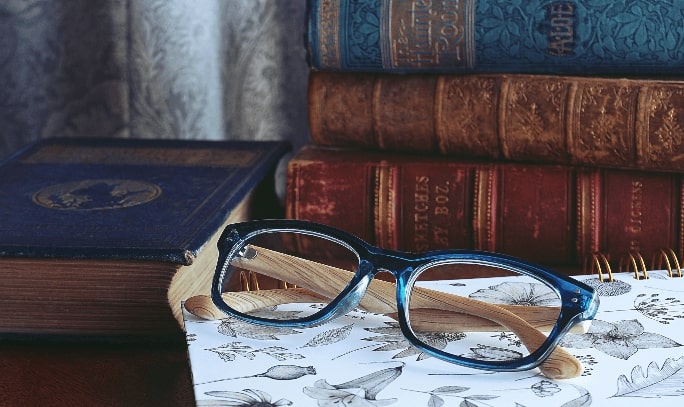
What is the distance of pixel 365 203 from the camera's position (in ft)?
2.50

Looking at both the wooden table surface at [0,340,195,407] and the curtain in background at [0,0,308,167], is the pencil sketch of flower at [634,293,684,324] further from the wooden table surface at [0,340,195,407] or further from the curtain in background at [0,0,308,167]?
the curtain in background at [0,0,308,167]

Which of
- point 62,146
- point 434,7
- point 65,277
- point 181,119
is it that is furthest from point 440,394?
point 181,119

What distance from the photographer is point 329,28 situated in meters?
0.76

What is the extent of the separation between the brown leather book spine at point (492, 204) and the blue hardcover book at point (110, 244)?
0.08 m

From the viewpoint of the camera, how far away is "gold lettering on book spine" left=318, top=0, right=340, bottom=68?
2.48 ft

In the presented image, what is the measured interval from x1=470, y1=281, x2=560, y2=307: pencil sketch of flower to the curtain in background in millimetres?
582

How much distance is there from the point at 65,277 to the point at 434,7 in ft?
1.18

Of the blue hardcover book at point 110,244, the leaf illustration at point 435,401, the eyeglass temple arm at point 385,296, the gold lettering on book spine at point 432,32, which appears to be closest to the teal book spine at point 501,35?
the gold lettering on book spine at point 432,32

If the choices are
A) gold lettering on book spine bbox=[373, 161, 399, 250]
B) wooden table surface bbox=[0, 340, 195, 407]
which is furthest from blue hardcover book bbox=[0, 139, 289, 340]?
gold lettering on book spine bbox=[373, 161, 399, 250]

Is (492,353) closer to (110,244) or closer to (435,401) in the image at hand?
(435,401)

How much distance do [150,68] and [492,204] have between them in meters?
0.52

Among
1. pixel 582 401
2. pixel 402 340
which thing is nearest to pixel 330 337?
pixel 402 340

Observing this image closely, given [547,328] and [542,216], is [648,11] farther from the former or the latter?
[547,328]

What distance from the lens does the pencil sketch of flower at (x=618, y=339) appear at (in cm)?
48
